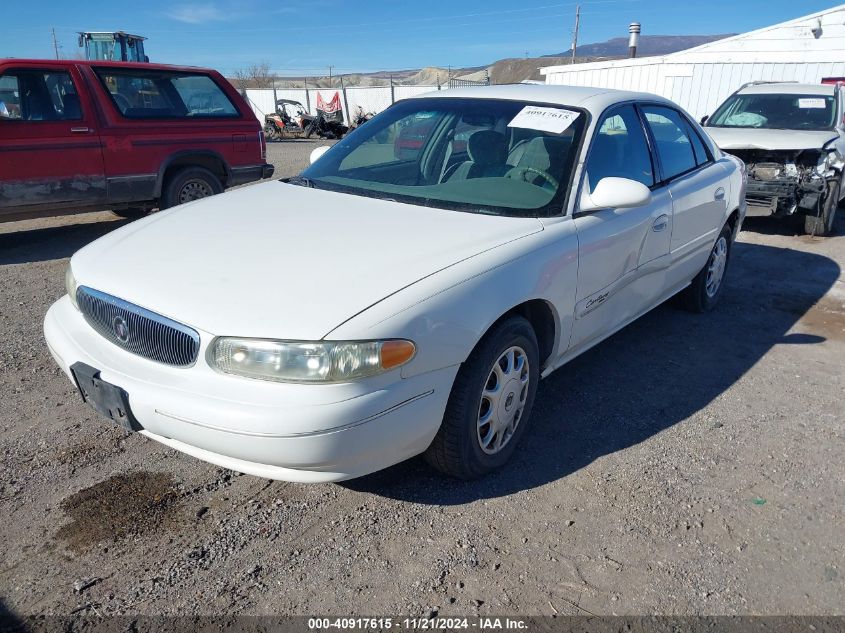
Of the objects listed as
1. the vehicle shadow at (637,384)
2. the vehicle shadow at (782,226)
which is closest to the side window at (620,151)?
the vehicle shadow at (637,384)

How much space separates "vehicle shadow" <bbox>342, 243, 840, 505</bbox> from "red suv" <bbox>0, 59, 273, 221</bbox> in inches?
215

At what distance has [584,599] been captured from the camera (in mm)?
2309

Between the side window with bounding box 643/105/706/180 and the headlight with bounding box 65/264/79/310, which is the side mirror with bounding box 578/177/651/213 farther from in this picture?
the headlight with bounding box 65/264/79/310

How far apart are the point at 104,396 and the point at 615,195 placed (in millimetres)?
2405

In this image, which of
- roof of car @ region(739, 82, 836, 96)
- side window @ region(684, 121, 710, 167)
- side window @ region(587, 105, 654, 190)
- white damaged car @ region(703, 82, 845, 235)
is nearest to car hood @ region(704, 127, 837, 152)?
white damaged car @ region(703, 82, 845, 235)

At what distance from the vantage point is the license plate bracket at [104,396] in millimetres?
2453

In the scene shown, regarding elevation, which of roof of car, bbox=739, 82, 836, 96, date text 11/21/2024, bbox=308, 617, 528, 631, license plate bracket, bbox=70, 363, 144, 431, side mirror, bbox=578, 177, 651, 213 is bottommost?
date text 11/21/2024, bbox=308, 617, 528, 631

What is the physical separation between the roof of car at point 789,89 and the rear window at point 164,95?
7.26 m

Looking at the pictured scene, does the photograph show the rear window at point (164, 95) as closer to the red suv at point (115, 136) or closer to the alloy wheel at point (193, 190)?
the red suv at point (115, 136)

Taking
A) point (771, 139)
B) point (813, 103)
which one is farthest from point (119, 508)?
point (813, 103)

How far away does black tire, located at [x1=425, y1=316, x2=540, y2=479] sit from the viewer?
2627mm

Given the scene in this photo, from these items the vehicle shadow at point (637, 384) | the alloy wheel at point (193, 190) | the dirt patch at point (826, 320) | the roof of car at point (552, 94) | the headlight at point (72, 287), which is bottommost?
the dirt patch at point (826, 320)

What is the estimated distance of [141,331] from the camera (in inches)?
96.7

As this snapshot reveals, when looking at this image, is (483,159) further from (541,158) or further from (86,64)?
(86,64)
